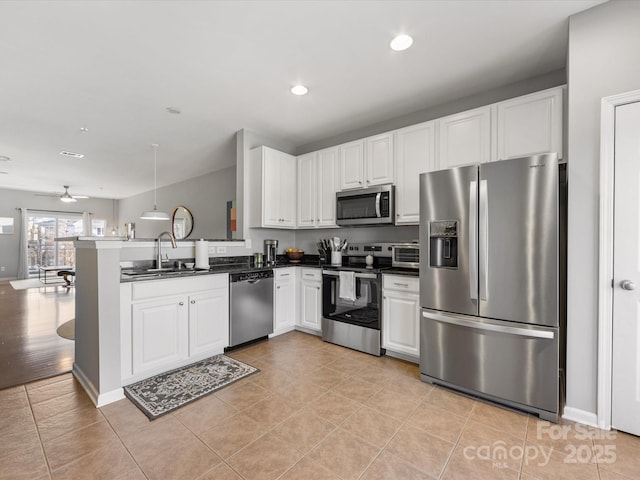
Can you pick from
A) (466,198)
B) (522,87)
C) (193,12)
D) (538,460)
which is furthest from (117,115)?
(538,460)

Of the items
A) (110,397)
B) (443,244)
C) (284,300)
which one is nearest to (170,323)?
(110,397)

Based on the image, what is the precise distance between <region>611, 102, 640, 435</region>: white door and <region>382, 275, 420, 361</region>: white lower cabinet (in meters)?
1.34

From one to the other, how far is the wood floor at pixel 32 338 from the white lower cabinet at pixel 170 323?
972mm

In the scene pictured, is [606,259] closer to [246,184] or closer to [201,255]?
[201,255]

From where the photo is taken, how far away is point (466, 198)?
2332mm

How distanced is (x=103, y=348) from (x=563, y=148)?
3846mm

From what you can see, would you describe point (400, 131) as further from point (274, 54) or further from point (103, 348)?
point (103, 348)

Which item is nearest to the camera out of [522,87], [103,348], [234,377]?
[103,348]

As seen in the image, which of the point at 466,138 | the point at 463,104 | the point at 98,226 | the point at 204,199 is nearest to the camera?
the point at 466,138

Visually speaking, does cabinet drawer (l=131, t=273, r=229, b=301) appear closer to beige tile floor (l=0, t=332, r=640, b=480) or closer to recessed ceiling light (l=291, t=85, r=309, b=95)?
beige tile floor (l=0, t=332, r=640, b=480)

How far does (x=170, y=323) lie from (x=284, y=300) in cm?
146

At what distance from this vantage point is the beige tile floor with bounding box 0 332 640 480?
1.60 m

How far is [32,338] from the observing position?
12.2 ft

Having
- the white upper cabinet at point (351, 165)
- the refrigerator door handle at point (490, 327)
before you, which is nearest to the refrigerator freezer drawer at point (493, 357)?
the refrigerator door handle at point (490, 327)
